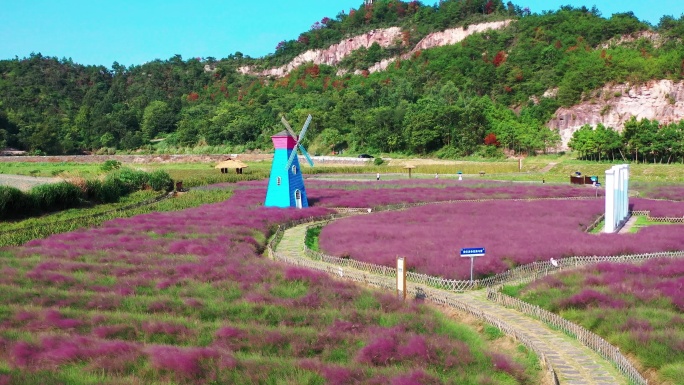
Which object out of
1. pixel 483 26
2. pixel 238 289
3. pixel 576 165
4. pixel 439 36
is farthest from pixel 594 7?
pixel 238 289

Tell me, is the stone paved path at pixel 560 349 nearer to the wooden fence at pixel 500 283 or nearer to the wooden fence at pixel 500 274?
the wooden fence at pixel 500 283

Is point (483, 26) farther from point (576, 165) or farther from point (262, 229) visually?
point (262, 229)

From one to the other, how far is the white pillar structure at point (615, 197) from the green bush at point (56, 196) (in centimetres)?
4162

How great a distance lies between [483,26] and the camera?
16900 cm

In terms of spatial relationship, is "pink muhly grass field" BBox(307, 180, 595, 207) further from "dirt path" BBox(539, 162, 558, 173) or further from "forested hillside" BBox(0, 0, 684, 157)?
"forested hillside" BBox(0, 0, 684, 157)

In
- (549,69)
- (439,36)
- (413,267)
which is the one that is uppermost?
(439,36)

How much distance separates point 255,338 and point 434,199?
41643 millimetres

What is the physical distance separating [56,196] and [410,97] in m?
88.8

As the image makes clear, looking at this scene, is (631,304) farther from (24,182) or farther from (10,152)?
(10,152)

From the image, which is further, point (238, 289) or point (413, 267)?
point (413, 267)

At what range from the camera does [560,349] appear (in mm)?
17922

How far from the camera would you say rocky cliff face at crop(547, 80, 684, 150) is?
103m

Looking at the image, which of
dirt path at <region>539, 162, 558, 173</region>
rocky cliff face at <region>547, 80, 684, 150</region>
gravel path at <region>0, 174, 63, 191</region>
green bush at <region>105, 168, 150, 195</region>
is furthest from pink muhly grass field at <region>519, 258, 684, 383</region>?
rocky cliff face at <region>547, 80, 684, 150</region>

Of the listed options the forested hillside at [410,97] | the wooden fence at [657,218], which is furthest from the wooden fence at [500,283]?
the forested hillside at [410,97]
